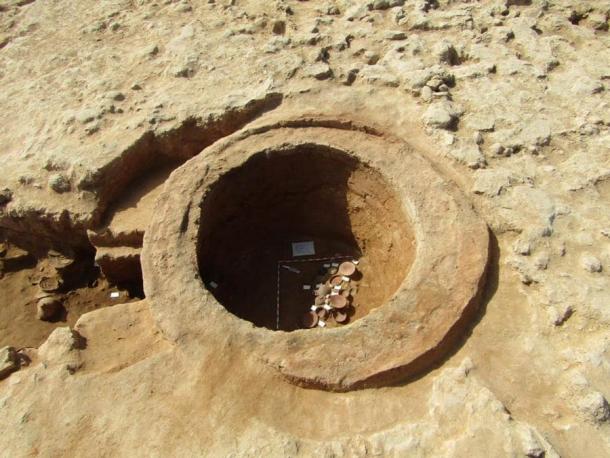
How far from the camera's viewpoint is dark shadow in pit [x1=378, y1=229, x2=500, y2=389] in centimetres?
293

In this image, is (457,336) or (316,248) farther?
(316,248)

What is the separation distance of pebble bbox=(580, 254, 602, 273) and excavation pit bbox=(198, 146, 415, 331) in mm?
1106

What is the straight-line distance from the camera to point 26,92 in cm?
512

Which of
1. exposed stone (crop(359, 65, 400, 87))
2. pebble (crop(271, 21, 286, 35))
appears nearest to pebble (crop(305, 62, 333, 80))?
exposed stone (crop(359, 65, 400, 87))

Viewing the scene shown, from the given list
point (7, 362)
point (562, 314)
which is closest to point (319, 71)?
point (562, 314)

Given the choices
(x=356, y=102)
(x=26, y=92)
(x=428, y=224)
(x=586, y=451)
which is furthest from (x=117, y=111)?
(x=586, y=451)

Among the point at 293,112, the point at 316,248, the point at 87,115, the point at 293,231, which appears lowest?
the point at 316,248

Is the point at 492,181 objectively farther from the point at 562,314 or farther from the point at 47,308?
the point at 47,308

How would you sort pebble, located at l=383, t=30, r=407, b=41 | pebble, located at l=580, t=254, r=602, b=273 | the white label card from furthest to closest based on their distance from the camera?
the white label card, pebble, located at l=383, t=30, r=407, b=41, pebble, located at l=580, t=254, r=602, b=273

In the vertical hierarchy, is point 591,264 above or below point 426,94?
below

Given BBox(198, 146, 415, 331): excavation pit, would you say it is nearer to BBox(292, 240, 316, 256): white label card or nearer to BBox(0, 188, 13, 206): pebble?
BBox(292, 240, 316, 256): white label card

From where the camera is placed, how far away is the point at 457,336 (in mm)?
3088

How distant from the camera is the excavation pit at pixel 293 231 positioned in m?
4.05

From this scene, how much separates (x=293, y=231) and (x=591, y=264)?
8.55ft
